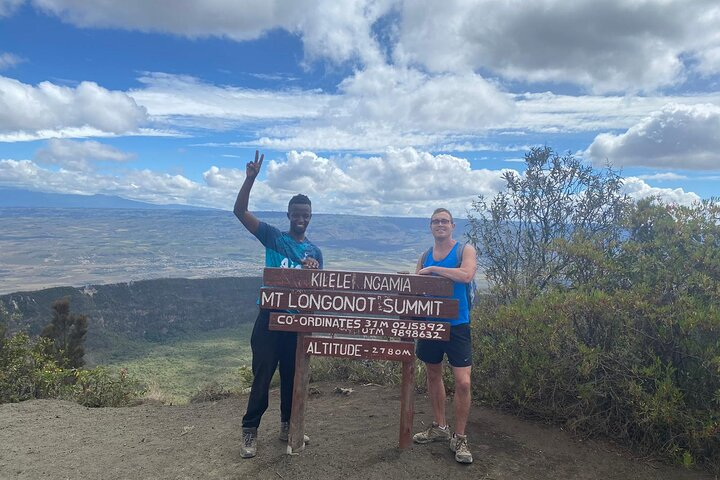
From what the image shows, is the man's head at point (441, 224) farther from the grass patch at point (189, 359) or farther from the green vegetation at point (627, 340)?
the grass patch at point (189, 359)

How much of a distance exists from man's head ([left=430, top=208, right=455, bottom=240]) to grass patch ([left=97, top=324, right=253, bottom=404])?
3073cm

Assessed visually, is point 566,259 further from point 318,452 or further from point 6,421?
point 6,421

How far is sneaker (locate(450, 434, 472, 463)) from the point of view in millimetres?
4336

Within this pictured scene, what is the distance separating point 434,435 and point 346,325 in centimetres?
138

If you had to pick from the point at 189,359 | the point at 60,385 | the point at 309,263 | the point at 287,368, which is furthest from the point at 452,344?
the point at 189,359

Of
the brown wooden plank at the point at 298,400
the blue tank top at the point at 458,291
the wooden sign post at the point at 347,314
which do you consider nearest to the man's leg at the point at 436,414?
the wooden sign post at the point at 347,314

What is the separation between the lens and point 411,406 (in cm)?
463

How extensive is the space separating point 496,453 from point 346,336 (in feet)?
5.79

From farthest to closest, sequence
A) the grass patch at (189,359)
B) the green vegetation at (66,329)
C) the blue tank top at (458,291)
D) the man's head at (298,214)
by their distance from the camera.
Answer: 1. the grass patch at (189,359)
2. the green vegetation at (66,329)
3. the man's head at (298,214)
4. the blue tank top at (458,291)

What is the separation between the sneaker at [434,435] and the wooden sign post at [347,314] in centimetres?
19

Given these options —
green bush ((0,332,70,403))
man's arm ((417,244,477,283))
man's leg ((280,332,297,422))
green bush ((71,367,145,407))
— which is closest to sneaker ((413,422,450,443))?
man's leg ((280,332,297,422))

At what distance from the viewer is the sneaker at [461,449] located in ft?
14.2

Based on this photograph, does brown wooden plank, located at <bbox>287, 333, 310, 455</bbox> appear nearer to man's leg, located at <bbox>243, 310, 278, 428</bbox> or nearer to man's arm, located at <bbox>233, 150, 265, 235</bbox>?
man's leg, located at <bbox>243, 310, 278, 428</bbox>

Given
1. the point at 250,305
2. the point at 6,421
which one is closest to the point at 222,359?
the point at 250,305
